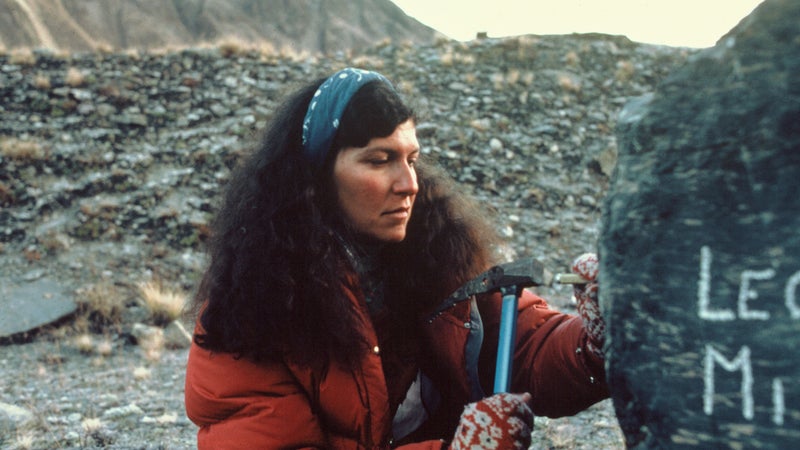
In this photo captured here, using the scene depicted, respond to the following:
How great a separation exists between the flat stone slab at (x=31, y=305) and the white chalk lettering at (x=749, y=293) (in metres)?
5.98

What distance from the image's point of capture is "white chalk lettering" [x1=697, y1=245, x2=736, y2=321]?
116 centimetres

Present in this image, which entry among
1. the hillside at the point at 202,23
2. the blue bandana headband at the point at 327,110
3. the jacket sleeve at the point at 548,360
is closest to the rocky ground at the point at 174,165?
the jacket sleeve at the point at 548,360

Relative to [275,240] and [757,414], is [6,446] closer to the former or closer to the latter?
[275,240]

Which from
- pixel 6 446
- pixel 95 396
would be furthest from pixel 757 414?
pixel 95 396

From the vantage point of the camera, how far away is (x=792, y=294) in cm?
107

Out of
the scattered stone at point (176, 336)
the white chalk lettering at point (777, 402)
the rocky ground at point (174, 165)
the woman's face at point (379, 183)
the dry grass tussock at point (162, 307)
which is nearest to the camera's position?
the white chalk lettering at point (777, 402)

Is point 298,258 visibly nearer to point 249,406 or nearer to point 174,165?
point 249,406

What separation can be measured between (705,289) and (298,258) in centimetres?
122

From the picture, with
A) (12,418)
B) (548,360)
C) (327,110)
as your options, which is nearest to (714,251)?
(548,360)

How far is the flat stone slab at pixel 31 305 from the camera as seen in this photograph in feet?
18.3

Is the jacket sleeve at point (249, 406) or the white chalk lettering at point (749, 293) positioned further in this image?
the jacket sleeve at point (249, 406)

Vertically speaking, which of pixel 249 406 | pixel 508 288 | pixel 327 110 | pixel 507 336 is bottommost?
pixel 249 406

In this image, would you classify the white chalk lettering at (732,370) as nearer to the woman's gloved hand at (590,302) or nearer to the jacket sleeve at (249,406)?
the woman's gloved hand at (590,302)

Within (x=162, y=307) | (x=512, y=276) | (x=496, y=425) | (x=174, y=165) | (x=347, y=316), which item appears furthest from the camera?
(x=174, y=165)
